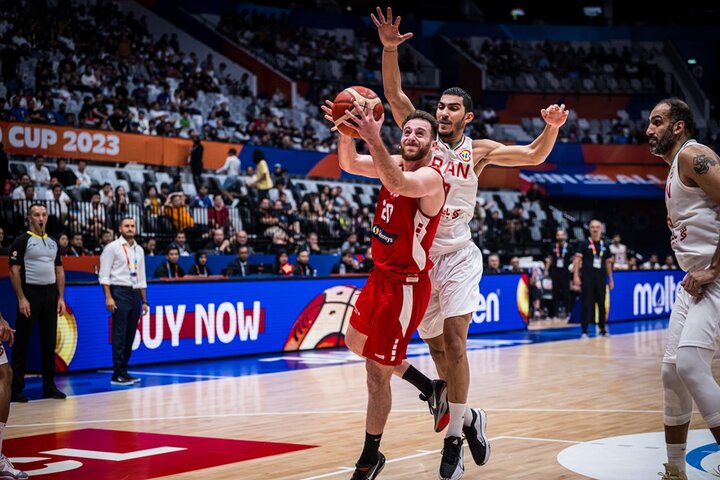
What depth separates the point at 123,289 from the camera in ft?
39.2

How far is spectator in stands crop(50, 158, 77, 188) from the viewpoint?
18625 mm

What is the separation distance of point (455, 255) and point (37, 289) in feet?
19.4

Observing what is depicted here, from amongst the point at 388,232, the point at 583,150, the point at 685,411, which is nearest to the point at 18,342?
the point at 388,232

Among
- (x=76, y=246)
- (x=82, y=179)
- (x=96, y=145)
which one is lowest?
(x=76, y=246)

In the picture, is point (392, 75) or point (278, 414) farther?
point (278, 414)

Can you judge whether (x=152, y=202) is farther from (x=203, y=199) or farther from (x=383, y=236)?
(x=383, y=236)

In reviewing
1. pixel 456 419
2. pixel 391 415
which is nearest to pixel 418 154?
pixel 456 419

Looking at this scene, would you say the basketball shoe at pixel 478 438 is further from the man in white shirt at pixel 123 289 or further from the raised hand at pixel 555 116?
the man in white shirt at pixel 123 289

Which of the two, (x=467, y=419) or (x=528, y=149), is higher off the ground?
(x=528, y=149)

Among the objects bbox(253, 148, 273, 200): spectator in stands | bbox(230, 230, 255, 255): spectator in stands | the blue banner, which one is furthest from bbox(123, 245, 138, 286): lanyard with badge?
bbox(253, 148, 273, 200): spectator in stands

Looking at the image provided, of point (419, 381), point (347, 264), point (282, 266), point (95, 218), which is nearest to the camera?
point (419, 381)

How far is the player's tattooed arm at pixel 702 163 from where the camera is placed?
216 inches

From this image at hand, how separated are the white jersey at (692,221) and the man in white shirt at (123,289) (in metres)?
7.86

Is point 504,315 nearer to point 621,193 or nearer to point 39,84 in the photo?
point 39,84
